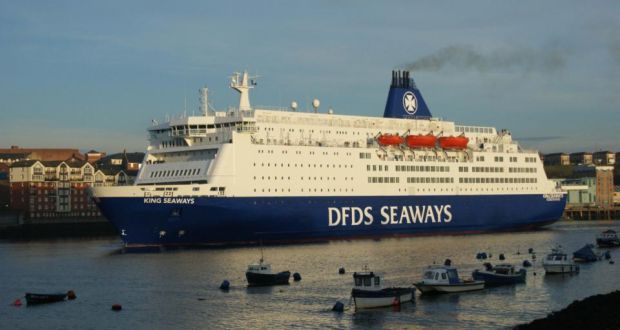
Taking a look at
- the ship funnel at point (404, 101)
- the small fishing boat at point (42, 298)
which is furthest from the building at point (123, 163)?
the small fishing boat at point (42, 298)

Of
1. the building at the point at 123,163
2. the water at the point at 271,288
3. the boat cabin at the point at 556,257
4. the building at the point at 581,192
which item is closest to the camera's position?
the water at the point at 271,288

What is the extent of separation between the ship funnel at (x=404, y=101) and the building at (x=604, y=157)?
119679mm

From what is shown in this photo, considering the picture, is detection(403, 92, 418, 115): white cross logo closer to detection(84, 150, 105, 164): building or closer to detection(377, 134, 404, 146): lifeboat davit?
detection(377, 134, 404, 146): lifeboat davit

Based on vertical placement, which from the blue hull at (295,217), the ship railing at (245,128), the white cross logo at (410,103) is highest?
the white cross logo at (410,103)

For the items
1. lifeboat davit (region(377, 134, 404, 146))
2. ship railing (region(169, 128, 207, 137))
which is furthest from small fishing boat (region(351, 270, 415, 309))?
lifeboat davit (region(377, 134, 404, 146))

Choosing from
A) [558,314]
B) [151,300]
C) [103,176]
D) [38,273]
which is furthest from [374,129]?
[103,176]

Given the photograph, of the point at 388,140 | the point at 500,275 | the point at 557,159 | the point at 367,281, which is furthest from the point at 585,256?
the point at 557,159

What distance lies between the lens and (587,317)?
2670cm

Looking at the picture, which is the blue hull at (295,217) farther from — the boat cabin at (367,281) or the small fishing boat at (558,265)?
the boat cabin at (367,281)

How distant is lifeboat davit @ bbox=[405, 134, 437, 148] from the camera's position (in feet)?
208

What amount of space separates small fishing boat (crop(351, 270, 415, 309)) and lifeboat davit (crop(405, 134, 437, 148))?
31382 mm

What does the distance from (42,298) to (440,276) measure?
51.9 feet

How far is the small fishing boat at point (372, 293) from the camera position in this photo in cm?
3181

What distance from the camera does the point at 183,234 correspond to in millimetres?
50594
